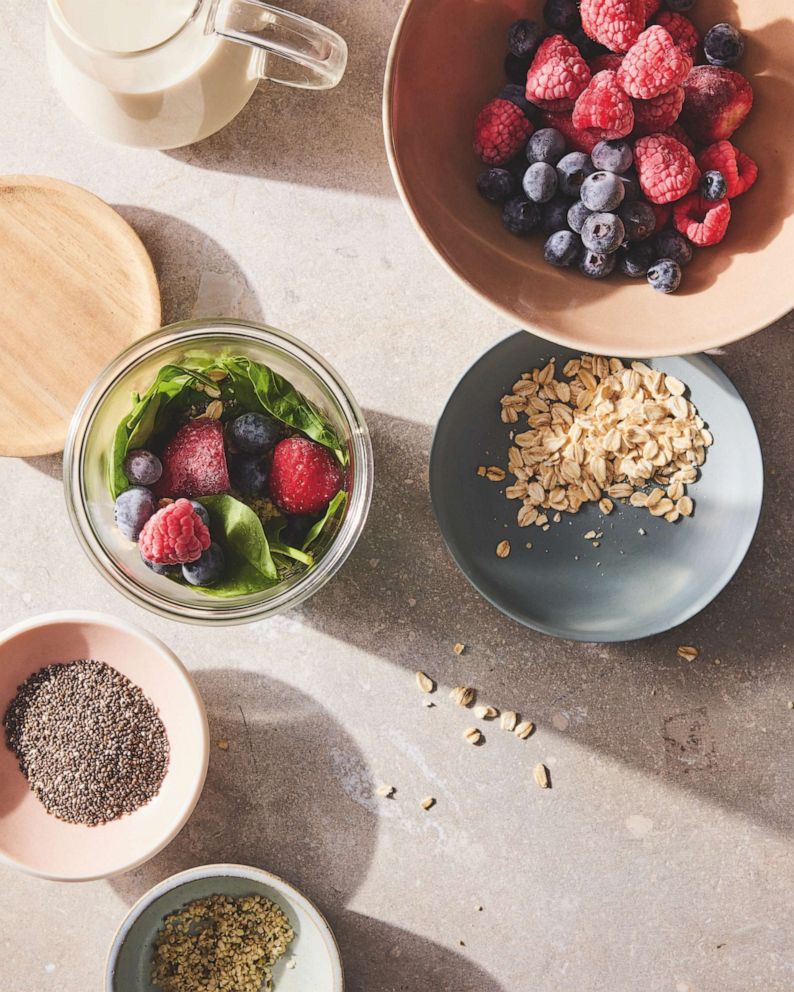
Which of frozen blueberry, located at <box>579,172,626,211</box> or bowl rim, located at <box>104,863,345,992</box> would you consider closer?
frozen blueberry, located at <box>579,172,626,211</box>

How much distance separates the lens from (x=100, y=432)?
0.94 m

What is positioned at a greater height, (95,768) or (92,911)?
(95,768)

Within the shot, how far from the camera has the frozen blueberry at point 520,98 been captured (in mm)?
902

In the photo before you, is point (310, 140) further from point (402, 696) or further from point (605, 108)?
point (402, 696)

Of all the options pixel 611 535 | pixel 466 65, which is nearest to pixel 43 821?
pixel 611 535

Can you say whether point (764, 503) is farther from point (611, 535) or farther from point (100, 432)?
point (100, 432)

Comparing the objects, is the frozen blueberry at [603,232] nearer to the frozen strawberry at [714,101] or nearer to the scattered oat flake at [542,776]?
the frozen strawberry at [714,101]

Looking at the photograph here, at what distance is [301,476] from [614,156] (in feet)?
1.44

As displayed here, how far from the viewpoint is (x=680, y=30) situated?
2.91 feet

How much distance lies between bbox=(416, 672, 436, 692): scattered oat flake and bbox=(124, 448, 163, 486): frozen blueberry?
43 centimetres

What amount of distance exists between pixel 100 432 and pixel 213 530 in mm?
173

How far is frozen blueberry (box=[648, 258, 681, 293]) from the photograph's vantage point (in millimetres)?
897

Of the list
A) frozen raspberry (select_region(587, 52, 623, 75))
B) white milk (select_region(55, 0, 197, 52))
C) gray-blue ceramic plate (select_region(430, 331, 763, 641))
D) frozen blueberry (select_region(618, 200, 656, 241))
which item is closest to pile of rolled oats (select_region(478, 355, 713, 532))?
gray-blue ceramic plate (select_region(430, 331, 763, 641))

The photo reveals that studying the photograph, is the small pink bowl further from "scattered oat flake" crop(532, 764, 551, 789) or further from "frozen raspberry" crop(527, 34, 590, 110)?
"frozen raspberry" crop(527, 34, 590, 110)
